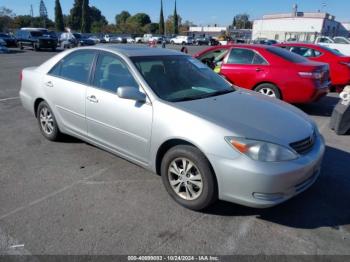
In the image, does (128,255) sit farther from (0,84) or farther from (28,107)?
(0,84)

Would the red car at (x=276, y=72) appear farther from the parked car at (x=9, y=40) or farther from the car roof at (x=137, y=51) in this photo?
the parked car at (x=9, y=40)

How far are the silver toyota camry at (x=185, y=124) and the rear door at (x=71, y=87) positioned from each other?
0.6 inches

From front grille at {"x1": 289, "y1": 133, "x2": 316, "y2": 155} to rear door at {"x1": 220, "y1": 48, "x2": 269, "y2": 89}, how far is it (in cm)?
422

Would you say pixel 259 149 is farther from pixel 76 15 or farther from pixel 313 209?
pixel 76 15

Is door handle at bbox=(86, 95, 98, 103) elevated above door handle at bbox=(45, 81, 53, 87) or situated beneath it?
situated beneath

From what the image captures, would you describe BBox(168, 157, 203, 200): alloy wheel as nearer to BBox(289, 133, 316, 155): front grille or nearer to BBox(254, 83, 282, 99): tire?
BBox(289, 133, 316, 155): front grille

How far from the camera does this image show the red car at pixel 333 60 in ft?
31.4

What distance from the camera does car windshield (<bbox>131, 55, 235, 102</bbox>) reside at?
12.0ft

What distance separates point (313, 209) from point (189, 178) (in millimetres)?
1372

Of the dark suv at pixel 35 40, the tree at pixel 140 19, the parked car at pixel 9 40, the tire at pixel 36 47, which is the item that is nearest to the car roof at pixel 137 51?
the dark suv at pixel 35 40

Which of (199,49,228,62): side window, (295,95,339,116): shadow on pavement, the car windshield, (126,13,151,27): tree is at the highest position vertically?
(126,13,151,27): tree

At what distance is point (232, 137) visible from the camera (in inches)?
114

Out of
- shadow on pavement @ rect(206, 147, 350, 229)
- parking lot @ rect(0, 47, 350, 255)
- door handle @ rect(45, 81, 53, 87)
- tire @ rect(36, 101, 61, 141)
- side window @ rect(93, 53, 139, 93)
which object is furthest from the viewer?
tire @ rect(36, 101, 61, 141)

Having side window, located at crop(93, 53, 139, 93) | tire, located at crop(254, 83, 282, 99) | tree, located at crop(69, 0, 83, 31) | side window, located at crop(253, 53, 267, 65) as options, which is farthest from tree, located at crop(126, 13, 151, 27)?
side window, located at crop(93, 53, 139, 93)
